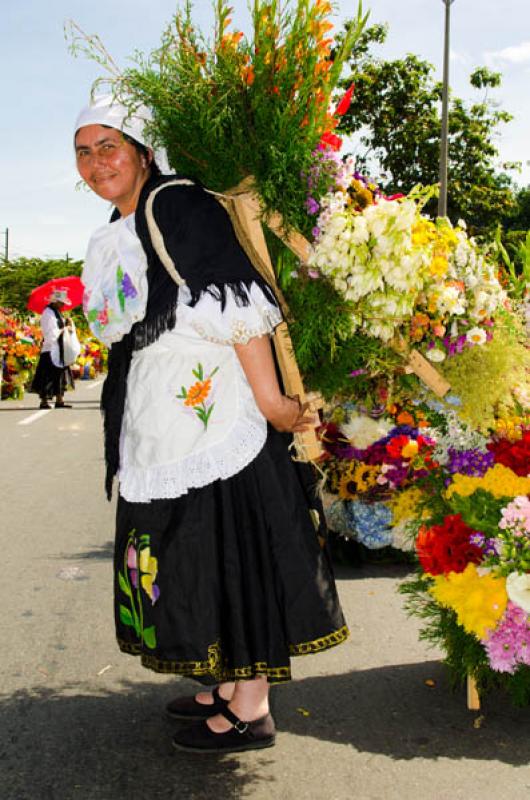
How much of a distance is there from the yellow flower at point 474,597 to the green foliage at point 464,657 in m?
0.12

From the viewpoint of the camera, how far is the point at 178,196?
281 centimetres

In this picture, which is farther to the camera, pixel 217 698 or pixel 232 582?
pixel 217 698

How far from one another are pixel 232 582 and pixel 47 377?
13754mm

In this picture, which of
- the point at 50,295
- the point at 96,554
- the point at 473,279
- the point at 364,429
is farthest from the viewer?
the point at 50,295

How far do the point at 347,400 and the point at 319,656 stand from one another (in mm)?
1354

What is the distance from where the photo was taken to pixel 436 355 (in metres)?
4.33

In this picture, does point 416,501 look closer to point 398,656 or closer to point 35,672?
point 398,656

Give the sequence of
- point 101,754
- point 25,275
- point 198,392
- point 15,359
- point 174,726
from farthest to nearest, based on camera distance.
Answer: point 25,275 < point 15,359 < point 174,726 < point 101,754 < point 198,392

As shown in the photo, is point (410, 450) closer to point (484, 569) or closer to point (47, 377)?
point (484, 569)

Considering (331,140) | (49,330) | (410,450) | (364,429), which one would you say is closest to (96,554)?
(364,429)

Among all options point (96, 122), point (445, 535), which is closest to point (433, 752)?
point (445, 535)

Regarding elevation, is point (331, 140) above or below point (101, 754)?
above

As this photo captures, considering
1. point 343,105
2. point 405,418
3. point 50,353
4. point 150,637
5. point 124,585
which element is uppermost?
point 343,105

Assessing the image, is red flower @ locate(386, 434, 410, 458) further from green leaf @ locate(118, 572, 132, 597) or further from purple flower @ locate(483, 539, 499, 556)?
green leaf @ locate(118, 572, 132, 597)
